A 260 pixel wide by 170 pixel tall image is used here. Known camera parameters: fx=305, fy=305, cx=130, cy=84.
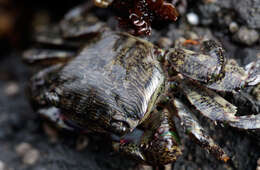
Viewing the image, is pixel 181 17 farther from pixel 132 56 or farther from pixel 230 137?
pixel 230 137

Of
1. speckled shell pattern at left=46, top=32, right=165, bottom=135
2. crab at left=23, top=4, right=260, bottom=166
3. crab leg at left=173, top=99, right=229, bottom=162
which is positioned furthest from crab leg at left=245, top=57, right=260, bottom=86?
speckled shell pattern at left=46, top=32, right=165, bottom=135

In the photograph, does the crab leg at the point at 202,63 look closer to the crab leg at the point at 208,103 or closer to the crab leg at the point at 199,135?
the crab leg at the point at 208,103

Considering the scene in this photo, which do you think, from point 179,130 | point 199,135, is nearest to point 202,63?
point 199,135

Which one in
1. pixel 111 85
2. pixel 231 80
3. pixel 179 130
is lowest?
pixel 179 130

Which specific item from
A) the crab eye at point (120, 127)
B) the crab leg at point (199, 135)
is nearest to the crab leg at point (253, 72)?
the crab leg at point (199, 135)

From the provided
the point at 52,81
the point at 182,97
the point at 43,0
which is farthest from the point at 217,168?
the point at 43,0

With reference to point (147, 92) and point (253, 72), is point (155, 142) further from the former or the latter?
point (253, 72)

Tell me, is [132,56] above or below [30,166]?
above
